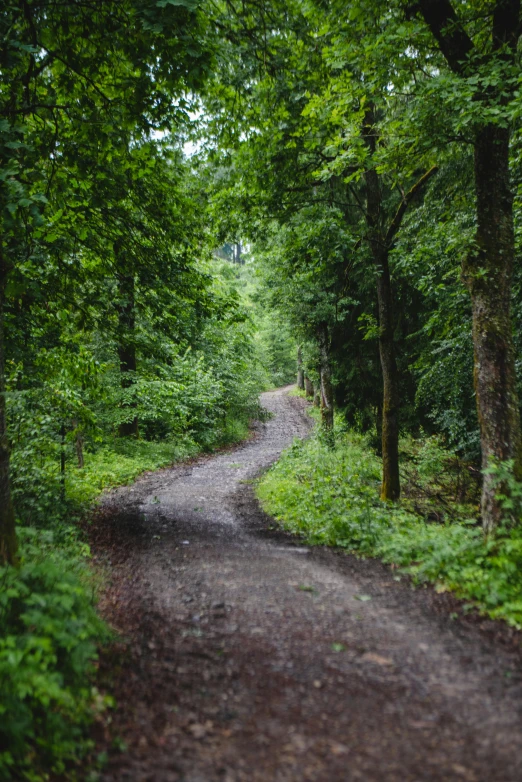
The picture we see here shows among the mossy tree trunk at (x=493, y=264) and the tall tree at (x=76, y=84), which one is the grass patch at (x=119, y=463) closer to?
the tall tree at (x=76, y=84)

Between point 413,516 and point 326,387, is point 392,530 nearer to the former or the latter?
point 413,516

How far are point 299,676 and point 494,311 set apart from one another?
4.88m

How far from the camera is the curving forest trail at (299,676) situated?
9.15ft

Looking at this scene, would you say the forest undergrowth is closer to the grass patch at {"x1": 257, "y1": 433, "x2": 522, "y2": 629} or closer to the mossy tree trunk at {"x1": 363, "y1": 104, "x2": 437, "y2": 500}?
the grass patch at {"x1": 257, "y1": 433, "x2": 522, "y2": 629}

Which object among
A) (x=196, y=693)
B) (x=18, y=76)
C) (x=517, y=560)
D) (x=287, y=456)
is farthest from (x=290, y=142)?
(x=287, y=456)

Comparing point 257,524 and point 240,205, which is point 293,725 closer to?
point 257,524

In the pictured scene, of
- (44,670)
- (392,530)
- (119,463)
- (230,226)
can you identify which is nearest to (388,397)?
(392,530)

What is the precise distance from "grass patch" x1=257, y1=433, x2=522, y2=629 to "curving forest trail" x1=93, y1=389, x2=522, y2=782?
1.07 ft

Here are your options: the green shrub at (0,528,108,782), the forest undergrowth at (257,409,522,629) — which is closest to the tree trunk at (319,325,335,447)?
the forest undergrowth at (257,409,522,629)

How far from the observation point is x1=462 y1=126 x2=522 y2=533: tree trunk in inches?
224

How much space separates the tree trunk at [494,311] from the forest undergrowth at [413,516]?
0.39 meters

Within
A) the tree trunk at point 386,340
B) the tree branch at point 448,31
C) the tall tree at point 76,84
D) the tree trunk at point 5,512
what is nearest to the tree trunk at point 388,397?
the tree trunk at point 386,340

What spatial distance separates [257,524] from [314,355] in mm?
10811

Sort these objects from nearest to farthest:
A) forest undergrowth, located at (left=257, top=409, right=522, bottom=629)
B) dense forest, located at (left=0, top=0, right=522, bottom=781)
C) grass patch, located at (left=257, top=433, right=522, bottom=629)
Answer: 1. dense forest, located at (left=0, top=0, right=522, bottom=781)
2. grass patch, located at (left=257, top=433, right=522, bottom=629)
3. forest undergrowth, located at (left=257, top=409, right=522, bottom=629)
